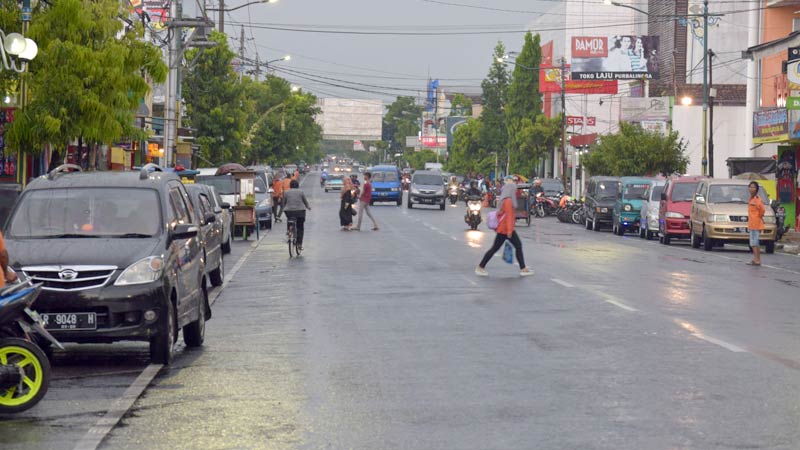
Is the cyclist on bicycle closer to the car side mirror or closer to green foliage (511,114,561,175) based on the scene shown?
the car side mirror

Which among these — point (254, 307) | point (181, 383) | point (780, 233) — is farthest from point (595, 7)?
point (181, 383)

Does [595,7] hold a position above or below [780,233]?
above

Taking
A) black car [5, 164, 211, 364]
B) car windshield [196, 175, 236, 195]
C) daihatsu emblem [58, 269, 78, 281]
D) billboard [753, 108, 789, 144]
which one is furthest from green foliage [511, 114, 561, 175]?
daihatsu emblem [58, 269, 78, 281]

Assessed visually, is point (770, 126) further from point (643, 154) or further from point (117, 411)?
point (117, 411)

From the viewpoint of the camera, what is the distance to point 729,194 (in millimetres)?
35531

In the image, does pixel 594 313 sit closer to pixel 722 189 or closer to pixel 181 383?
pixel 181 383

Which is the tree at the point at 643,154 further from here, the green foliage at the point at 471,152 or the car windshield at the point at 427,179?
the green foliage at the point at 471,152

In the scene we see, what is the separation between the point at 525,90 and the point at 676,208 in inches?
2617

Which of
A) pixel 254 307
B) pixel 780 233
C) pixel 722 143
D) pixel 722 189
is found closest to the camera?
pixel 254 307

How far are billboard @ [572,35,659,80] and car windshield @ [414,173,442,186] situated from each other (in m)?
28.1

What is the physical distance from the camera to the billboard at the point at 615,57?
9125 cm

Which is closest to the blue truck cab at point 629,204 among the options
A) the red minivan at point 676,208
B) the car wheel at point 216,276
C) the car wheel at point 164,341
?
the red minivan at point 676,208

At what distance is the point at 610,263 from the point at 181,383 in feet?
58.2

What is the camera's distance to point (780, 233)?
3994cm
